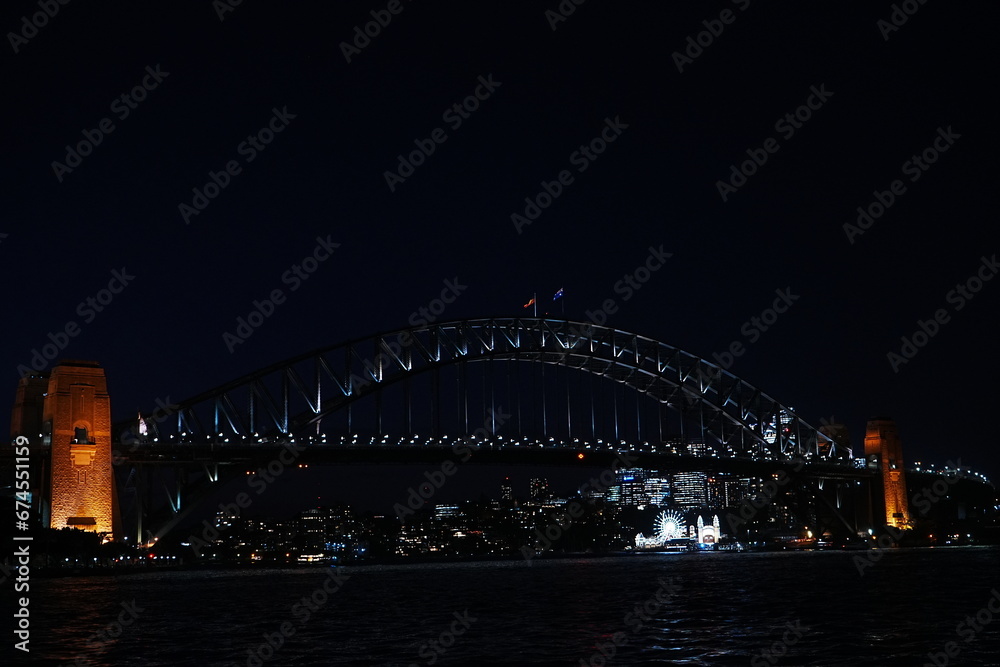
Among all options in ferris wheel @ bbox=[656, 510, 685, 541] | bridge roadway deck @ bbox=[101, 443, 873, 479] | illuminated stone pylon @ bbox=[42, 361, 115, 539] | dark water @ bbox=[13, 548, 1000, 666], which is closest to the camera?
dark water @ bbox=[13, 548, 1000, 666]

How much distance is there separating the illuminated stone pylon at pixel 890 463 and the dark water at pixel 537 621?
68604mm

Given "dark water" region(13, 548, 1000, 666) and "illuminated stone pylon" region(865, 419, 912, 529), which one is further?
"illuminated stone pylon" region(865, 419, 912, 529)

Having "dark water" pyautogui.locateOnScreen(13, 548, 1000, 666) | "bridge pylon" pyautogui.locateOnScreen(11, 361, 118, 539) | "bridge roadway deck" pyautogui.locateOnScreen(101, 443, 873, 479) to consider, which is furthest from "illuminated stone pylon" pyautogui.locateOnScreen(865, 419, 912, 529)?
"bridge pylon" pyautogui.locateOnScreen(11, 361, 118, 539)

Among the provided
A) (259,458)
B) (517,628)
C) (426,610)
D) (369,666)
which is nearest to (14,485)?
(259,458)

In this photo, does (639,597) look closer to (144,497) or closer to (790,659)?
Result: (790,659)

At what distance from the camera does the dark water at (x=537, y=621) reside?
99.5 ft

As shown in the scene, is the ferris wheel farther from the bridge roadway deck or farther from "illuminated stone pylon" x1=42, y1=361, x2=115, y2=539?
"illuminated stone pylon" x1=42, y1=361, x2=115, y2=539

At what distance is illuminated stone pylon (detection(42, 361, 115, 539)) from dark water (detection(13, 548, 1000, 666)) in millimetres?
7522

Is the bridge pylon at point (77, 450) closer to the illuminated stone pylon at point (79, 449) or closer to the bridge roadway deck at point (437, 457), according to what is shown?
the illuminated stone pylon at point (79, 449)

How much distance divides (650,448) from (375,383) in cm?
2691

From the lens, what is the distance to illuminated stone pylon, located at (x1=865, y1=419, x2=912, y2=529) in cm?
13212

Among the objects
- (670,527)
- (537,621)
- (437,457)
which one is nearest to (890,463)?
(670,527)

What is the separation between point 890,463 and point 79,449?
9172 cm

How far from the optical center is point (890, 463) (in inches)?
5295
